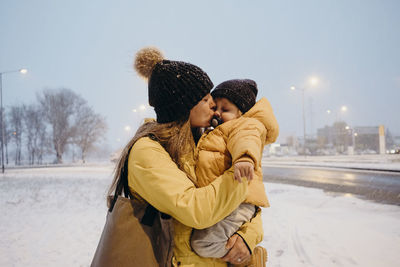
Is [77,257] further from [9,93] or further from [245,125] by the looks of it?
[9,93]

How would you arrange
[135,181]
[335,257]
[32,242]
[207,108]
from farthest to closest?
[32,242]
[335,257]
[207,108]
[135,181]

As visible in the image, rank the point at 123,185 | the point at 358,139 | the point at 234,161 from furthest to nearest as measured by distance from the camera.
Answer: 1. the point at 358,139
2. the point at 123,185
3. the point at 234,161

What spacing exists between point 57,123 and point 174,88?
1849 inches

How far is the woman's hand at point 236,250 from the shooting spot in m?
1.50

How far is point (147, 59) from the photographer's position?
1.84 metres

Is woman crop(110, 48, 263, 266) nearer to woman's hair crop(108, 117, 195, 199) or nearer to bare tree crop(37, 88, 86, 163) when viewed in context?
woman's hair crop(108, 117, 195, 199)

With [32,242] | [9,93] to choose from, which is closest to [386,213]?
[32,242]

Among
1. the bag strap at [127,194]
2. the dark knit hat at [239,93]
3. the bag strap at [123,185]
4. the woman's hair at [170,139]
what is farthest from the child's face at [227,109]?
the bag strap at [123,185]

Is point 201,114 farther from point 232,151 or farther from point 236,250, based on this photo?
point 236,250

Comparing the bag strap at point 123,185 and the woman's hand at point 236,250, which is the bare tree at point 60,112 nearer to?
the bag strap at point 123,185

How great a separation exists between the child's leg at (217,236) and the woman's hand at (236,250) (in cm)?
3

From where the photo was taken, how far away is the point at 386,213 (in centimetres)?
684

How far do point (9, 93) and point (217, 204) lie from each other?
677ft

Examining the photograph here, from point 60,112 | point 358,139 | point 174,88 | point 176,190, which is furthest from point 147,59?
point 358,139
